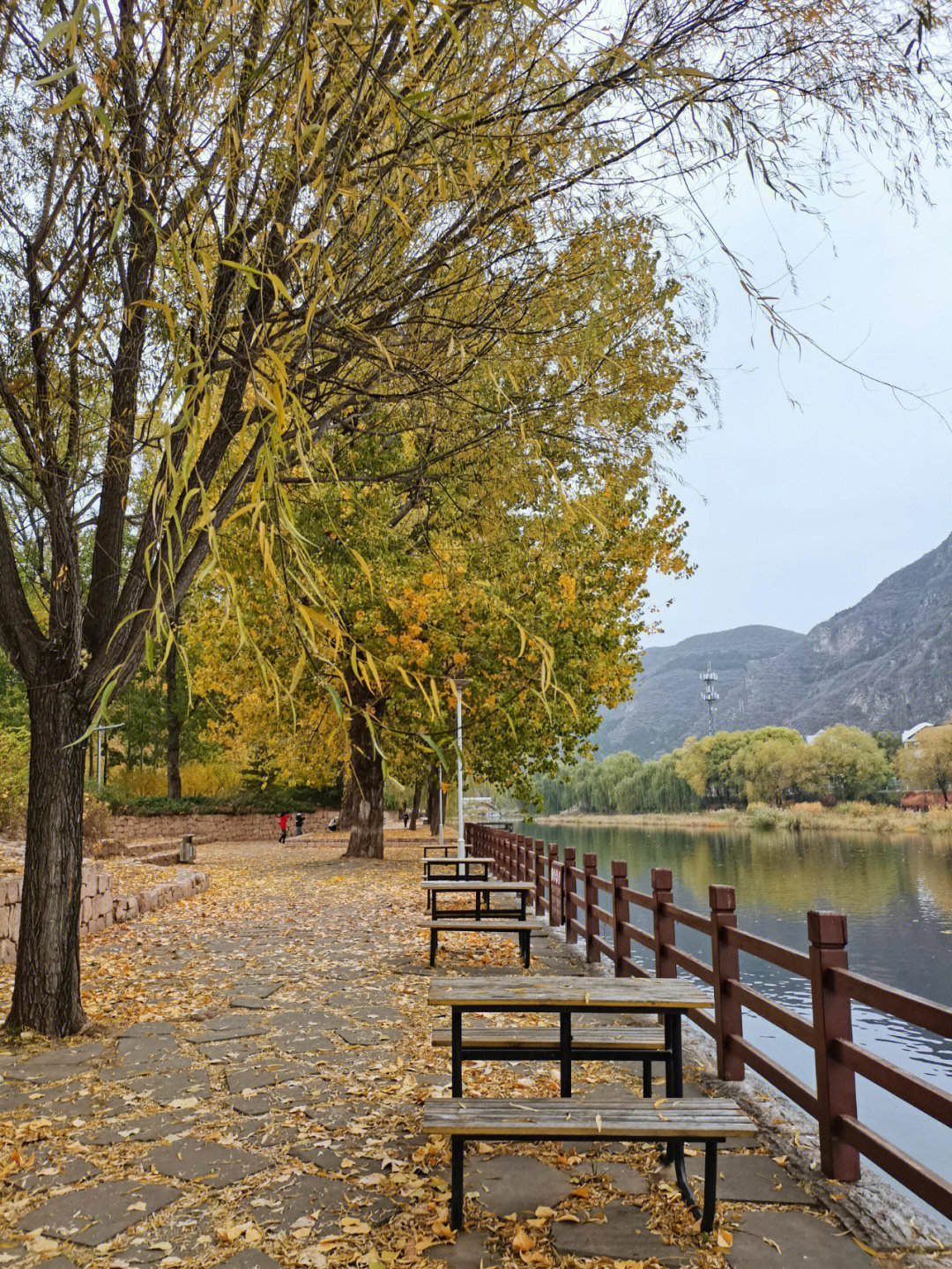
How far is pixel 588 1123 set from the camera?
122 inches

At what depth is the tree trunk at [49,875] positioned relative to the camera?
550 centimetres

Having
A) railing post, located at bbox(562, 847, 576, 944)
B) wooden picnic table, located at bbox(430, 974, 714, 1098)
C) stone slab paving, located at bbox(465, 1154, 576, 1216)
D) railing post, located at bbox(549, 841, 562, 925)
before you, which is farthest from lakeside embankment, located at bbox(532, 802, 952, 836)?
stone slab paving, located at bbox(465, 1154, 576, 1216)

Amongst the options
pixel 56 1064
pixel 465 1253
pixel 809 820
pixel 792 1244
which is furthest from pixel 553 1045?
pixel 809 820

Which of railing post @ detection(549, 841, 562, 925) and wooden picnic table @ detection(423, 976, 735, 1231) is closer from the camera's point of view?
wooden picnic table @ detection(423, 976, 735, 1231)

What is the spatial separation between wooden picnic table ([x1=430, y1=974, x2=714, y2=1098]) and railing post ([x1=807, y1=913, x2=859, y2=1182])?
0.45m

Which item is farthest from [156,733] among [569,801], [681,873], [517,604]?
[569,801]

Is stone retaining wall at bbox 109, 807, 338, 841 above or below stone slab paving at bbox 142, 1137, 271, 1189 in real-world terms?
below

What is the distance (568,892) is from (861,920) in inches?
587

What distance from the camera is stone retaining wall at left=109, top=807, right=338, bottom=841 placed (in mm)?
27453

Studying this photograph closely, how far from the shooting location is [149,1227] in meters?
Result: 3.23

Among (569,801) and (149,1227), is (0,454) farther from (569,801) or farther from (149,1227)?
(569,801)

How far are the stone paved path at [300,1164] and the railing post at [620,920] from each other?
58.5 inches

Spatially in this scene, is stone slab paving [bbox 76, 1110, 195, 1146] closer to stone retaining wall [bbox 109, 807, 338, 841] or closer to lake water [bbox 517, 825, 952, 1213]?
lake water [bbox 517, 825, 952, 1213]

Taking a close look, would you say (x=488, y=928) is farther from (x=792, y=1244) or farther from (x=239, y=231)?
(x=239, y=231)
